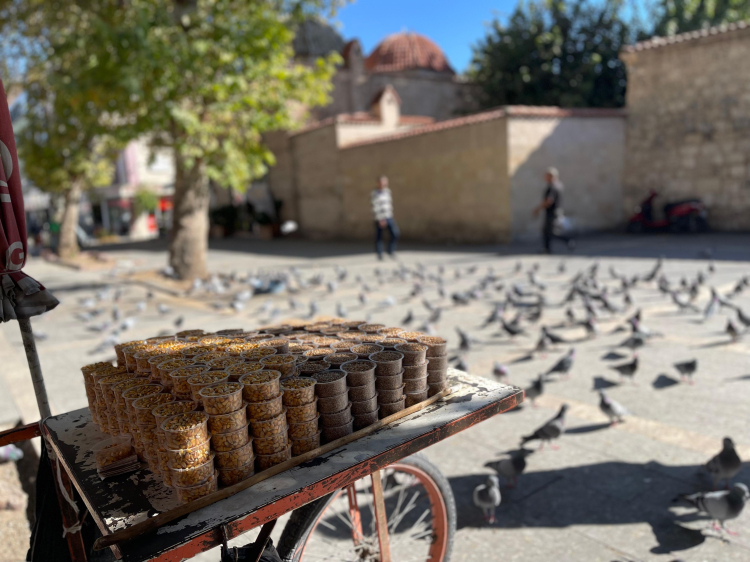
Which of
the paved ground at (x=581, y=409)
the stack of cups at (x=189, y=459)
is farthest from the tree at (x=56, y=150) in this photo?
the stack of cups at (x=189, y=459)

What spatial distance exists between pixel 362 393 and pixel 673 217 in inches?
635

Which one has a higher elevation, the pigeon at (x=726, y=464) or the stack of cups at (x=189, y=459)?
the stack of cups at (x=189, y=459)

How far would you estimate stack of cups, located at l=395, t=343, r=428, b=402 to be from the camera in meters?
2.29

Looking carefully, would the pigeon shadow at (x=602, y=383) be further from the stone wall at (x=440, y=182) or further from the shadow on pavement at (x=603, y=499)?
the stone wall at (x=440, y=182)

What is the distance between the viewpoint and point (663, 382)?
4895mm

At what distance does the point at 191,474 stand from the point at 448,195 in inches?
636

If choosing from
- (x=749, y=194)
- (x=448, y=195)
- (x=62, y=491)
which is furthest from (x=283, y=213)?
(x=62, y=491)

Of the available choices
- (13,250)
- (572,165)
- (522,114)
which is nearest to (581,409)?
(13,250)

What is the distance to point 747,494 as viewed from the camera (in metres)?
2.80

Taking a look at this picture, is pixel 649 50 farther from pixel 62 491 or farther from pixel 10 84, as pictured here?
pixel 10 84

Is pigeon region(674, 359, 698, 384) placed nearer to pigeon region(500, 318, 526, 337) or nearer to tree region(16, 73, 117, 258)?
pigeon region(500, 318, 526, 337)

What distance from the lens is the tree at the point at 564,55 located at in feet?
72.1

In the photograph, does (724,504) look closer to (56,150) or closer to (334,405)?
(334,405)

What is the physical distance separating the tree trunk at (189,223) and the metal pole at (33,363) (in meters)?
9.86
